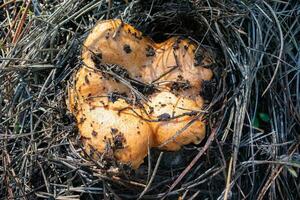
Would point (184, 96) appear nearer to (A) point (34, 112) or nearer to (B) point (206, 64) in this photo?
(B) point (206, 64)

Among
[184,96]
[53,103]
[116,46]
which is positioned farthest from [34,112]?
[184,96]

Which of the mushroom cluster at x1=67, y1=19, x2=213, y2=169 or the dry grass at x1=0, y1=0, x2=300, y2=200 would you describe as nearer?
the mushroom cluster at x1=67, y1=19, x2=213, y2=169

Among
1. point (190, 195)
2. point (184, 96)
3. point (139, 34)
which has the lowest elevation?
point (190, 195)

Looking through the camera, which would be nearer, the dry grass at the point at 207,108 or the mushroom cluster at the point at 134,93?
the mushroom cluster at the point at 134,93
